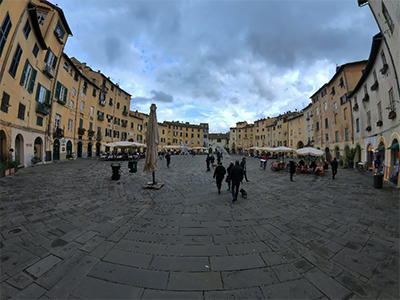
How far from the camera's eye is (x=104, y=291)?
7.09ft

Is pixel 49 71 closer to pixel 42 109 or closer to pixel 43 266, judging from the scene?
pixel 42 109

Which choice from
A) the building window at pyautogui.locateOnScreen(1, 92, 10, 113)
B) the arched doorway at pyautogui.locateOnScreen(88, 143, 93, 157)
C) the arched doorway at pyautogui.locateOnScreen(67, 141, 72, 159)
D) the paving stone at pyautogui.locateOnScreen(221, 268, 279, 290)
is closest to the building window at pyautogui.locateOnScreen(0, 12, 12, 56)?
the building window at pyautogui.locateOnScreen(1, 92, 10, 113)

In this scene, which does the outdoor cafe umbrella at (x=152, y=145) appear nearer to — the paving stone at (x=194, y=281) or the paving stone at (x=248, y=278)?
the paving stone at (x=194, y=281)

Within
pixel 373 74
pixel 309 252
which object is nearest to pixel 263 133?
pixel 373 74

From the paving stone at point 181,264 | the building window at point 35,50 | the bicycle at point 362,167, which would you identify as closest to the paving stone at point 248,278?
the paving stone at point 181,264

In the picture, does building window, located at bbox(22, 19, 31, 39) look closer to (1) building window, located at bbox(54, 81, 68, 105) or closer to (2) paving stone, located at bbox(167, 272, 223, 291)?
(1) building window, located at bbox(54, 81, 68, 105)

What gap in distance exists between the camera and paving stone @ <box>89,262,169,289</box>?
2307mm

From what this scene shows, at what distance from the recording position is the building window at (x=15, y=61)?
11727 millimetres

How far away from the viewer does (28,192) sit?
21.1 ft

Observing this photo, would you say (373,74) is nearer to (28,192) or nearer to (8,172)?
(28,192)

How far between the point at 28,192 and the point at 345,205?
38.6 feet

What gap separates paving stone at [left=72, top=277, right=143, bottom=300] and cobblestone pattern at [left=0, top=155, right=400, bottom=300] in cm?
1

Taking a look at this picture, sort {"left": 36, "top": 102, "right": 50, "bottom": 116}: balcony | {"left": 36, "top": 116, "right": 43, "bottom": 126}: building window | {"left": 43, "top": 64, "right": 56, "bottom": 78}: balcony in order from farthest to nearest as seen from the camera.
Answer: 1. {"left": 43, "top": 64, "right": 56, "bottom": 78}: balcony
2. {"left": 36, "top": 116, "right": 43, "bottom": 126}: building window
3. {"left": 36, "top": 102, "right": 50, "bottom": 116}: balcony

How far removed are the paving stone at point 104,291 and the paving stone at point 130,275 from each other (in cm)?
8
